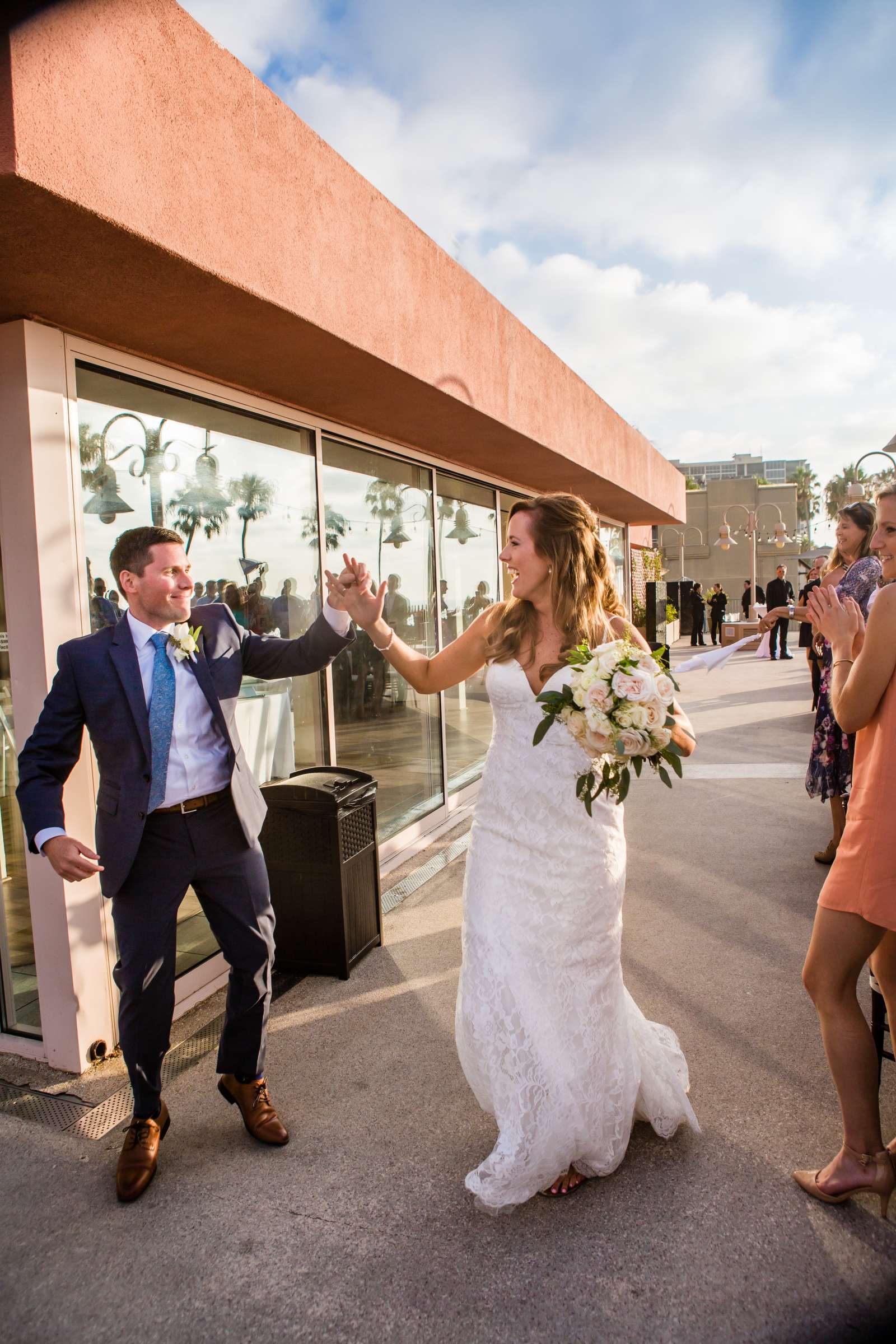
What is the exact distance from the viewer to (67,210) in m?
2.65

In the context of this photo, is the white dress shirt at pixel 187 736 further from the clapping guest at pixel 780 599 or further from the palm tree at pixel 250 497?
the clapping guest at pixel 780 599

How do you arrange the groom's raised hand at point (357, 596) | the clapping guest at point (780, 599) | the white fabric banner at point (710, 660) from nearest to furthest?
the white fabric banner at point (710, 660), the groom's raised hand at point (357, 596), the clapping guest at point (780, 599)

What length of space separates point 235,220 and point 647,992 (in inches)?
156

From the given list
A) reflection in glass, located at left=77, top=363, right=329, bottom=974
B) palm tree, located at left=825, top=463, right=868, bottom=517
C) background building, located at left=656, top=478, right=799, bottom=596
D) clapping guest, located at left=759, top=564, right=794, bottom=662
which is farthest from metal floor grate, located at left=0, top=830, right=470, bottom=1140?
palm tree, located at left=825, top=463, right=868, bottom=517

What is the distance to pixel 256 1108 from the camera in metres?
3.11

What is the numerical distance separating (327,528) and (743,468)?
131339 mm

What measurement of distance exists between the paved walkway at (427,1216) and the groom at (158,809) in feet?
0.82

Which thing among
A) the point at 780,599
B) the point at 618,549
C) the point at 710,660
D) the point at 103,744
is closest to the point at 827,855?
the point at 710,660

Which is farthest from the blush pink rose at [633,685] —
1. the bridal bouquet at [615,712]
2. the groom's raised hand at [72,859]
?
the groom's raised hand at [72,859]

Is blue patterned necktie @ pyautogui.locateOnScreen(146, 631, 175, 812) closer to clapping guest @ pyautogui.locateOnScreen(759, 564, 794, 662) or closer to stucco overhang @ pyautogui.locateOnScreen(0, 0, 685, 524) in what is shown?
stucco overhang @ pyautogui.locateOnScreen(0, 0, 685, 524)

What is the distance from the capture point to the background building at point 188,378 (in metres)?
2.83

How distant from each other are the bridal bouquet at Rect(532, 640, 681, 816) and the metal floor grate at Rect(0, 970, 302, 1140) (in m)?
2.28

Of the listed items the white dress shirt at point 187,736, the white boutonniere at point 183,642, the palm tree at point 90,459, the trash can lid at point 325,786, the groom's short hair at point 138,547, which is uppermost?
the palm tree at point 90,459

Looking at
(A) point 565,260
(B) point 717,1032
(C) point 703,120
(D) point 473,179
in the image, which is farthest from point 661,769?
(A) point 565,260
